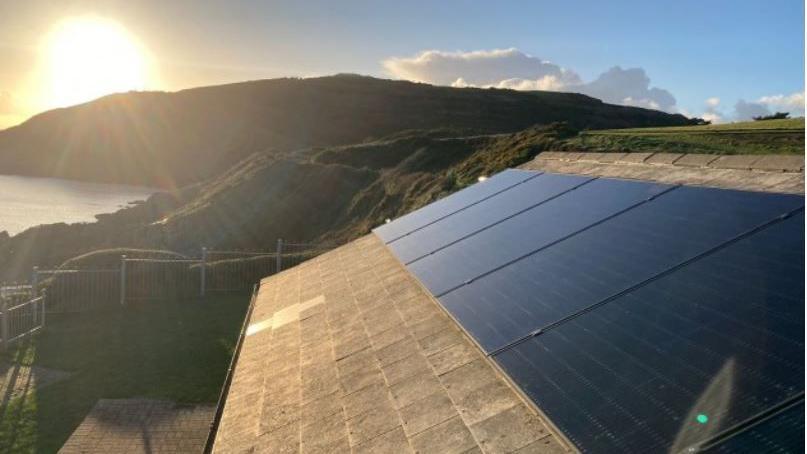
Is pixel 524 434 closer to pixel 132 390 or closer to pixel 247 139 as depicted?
pixel 132 390

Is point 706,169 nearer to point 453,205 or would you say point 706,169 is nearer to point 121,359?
point 453,205

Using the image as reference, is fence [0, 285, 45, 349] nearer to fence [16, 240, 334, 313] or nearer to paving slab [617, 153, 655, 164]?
fence [16, 240, 334, 313]

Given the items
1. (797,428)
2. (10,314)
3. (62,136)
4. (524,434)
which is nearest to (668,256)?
(524,434)

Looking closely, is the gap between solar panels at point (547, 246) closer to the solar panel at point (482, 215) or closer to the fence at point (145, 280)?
the solar panel at point (482, 215)

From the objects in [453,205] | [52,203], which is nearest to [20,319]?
[453,205]

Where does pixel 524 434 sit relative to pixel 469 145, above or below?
below

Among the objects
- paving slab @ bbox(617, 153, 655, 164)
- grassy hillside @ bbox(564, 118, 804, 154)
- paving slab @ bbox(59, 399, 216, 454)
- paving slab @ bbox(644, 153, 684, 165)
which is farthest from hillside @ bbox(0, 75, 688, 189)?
paving slab @ bbox(59, 399, 216, 454)

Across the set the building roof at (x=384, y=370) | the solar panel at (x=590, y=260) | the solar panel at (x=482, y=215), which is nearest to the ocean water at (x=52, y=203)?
the solar panel at (x=482, y=215)
